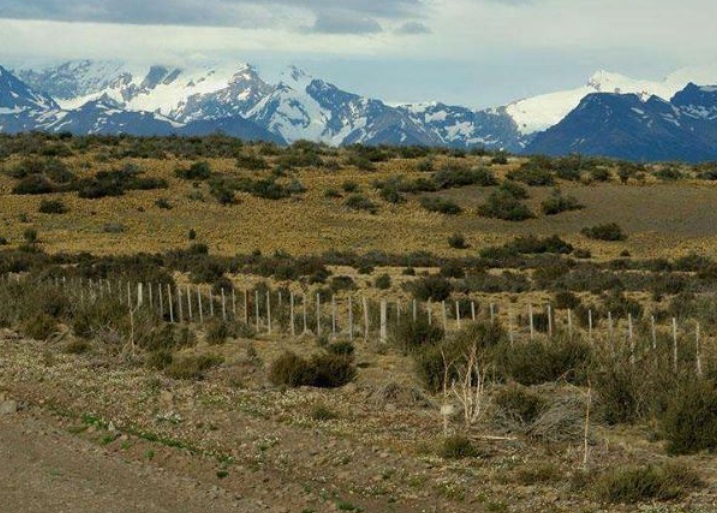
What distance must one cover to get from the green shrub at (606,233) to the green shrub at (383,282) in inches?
1049

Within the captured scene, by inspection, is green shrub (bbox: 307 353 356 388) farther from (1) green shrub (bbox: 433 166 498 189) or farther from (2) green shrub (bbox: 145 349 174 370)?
(1) green shrub (bbox: 433 166 498 189)

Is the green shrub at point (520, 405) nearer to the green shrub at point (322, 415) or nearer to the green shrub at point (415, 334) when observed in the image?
the green shrub at point (322, 415)

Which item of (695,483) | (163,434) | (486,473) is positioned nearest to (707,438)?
(695,483)

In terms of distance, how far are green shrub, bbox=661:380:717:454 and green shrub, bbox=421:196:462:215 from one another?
6104 centimetres

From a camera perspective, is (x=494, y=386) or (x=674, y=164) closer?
(x=494, y=386)

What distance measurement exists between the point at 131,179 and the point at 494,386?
62.6m

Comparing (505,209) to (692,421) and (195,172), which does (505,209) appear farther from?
(692,421)

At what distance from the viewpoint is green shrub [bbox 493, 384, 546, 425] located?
55.4 ft

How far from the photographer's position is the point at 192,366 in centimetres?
2261

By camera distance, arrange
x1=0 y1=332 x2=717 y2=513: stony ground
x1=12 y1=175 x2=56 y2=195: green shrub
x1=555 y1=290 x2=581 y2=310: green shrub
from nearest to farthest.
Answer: x1=0 y1=332 x2=717 y2=513: stony ground, x1=555 y1=290 x2=581 y2=310: green shrub, x1=12 y1=175 x2=56 y2=195: green shrub

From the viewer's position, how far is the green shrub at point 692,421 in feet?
51.2

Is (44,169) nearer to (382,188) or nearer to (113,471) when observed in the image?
(382,188)

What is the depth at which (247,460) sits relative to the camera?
14.8m

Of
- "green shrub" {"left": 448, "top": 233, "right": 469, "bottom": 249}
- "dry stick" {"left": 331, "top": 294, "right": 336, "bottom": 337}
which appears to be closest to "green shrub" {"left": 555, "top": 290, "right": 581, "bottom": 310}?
"dry stick" {"left": 331, "top": 294, "right": 336, "bottom": 337}
